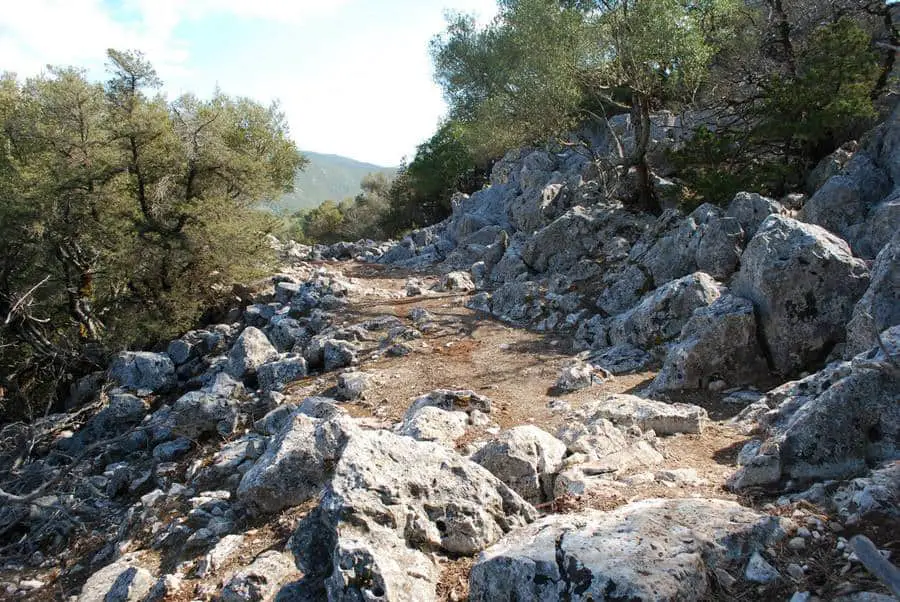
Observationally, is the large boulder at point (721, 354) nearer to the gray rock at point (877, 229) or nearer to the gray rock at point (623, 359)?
the gray rock at point (623, 359)

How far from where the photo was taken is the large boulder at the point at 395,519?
443 centimetres

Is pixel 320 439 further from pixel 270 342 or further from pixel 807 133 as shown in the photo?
pixel 807 133

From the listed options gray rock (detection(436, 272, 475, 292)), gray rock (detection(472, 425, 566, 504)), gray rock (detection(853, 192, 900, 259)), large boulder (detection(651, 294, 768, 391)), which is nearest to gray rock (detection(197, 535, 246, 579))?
gray rock (detection(472, 425, 566, 504))

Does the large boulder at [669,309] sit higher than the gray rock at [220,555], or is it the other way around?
the large boulder at [669,309]

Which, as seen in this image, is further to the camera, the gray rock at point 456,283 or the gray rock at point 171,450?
the gray rock at point 456,283

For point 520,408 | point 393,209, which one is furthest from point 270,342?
point 393,209

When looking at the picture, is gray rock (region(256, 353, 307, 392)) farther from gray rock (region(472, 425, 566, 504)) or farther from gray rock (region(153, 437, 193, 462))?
gray rock (region(472, 425, 566, 504))

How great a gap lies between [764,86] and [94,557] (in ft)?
59.3

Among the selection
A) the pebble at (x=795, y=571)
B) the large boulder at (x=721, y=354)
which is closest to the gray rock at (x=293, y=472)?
the pebble at (x=795, y=571)

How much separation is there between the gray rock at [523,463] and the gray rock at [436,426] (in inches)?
52.2

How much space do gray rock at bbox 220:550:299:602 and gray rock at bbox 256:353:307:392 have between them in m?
8.07

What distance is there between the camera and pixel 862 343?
746cm

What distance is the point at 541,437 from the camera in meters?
6.90

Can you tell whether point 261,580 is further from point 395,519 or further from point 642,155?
point 642,155
